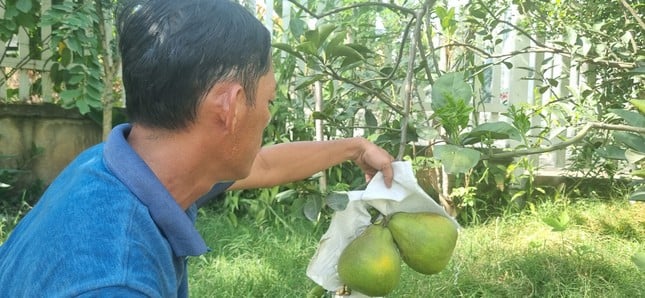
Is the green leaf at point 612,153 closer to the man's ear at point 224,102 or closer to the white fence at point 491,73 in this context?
the man's ear at point 224,102

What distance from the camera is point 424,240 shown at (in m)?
1.45

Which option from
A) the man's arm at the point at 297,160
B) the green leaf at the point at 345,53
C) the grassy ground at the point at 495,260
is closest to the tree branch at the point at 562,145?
the man's arm at the point at 297,160

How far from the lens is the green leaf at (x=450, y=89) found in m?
1.45

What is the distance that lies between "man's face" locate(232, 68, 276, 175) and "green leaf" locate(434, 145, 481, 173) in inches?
15.3

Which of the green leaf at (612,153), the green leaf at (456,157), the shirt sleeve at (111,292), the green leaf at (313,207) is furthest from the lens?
the green leaf at (612,153)

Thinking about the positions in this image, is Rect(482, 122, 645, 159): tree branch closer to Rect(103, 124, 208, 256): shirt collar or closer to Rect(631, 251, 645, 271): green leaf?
Rect(631, 251, 645, 271): green leaf

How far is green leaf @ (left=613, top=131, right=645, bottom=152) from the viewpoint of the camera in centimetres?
173

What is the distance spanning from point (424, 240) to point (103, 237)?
747 mm

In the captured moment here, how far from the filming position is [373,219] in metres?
1.58

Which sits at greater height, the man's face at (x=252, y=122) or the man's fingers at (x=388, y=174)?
the man's face at (x=252, y=122)

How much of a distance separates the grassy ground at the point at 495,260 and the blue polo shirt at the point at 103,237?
70.0 inches

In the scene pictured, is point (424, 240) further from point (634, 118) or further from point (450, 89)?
point (634, 118)

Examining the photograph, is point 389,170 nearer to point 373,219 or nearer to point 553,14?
point 373,219

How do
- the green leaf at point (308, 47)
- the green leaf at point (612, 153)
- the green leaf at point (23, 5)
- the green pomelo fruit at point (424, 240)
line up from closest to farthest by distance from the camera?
the green pomelo fruit at point (424, 240) < the green leaf at point (308, 47) < the green leaf at point (612, 153) < the green leaf at point (23, 5)
